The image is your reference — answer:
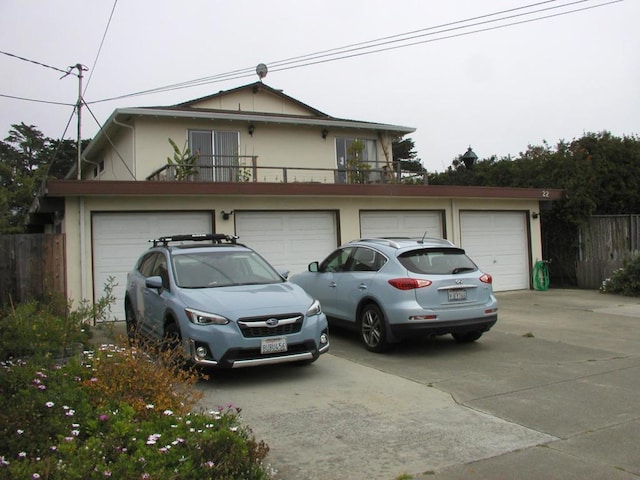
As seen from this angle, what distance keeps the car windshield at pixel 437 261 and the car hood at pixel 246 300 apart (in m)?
1.97

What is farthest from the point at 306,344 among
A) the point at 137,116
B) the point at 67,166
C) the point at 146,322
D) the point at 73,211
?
the point at 67,166

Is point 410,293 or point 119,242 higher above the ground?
point 119,242

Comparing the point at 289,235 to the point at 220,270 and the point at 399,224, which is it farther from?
the point at 220,270

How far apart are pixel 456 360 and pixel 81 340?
508 cm

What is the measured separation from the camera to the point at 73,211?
11875 mm

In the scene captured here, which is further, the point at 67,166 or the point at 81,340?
the point at 67,166

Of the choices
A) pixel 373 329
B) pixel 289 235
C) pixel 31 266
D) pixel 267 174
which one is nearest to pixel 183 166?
pixel 289 235

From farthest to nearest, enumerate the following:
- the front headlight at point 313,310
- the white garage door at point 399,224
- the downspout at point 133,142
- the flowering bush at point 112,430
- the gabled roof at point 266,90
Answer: the gabled roof at point 266,90
the downspout at point 133,142
the white garage door at point 399,224
the front headlight at point 313,310
the flowering bush at point 112,430

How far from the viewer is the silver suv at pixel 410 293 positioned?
830 cm

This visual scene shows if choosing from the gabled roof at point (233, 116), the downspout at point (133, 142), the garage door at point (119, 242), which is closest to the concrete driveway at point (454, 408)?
the garage door at point (119, 242)

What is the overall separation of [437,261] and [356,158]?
12110mm

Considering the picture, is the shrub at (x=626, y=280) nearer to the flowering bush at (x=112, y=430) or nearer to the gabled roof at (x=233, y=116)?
the gabled roof at (x=233, y=116)

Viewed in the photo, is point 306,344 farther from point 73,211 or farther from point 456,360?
point 73,211

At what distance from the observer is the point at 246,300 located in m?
7.05
